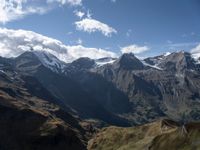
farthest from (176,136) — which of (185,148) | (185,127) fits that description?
(185,148)

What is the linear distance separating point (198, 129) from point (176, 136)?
17542 millimetres

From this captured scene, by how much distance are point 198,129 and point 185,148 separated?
32.8ft

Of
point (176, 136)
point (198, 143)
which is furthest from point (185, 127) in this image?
point (198, 143)

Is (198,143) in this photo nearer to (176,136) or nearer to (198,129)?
(198,129)

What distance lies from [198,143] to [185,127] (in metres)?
20.0

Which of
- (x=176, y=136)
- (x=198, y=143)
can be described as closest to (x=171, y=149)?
(x=176, y=136)

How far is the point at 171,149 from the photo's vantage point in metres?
184

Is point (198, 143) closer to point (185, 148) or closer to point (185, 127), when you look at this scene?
point (185, 148)

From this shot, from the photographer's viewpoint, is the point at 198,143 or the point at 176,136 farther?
the point at 176,136

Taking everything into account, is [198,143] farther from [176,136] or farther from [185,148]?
[176,136]

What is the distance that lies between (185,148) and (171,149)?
13277 millimetres

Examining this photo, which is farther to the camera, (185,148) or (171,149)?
(171,149)

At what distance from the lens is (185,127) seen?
18562cm

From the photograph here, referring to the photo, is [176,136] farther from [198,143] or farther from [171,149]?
[198,143]
